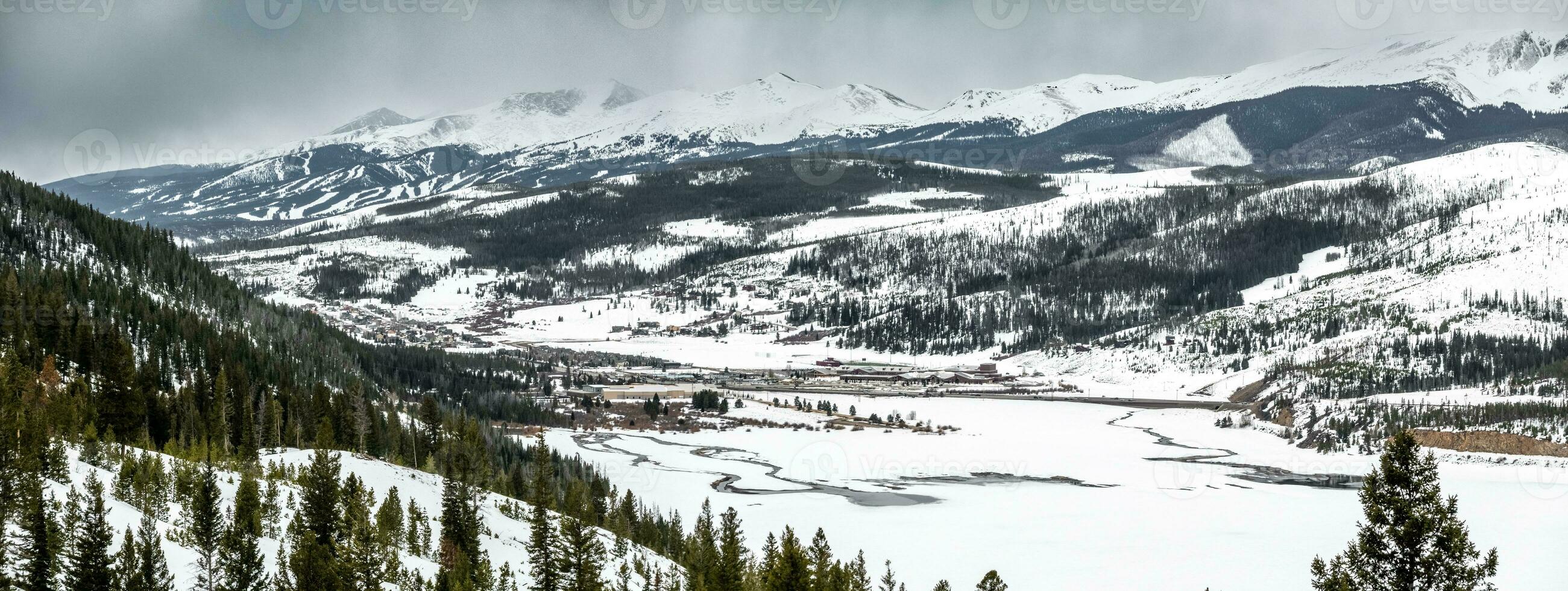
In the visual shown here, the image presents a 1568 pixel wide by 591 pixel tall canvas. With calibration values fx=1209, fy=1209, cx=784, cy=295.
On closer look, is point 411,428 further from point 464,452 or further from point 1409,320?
point 1409,320

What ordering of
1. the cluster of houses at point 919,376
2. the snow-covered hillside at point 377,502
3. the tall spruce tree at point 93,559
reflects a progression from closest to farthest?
the tall spruce tree at point 93,559 < the snow-covered hillside at point 377,502 < the cluster of houses at point 919,376

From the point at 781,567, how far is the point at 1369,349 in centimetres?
14092

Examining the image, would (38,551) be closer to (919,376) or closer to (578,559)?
(578,559)

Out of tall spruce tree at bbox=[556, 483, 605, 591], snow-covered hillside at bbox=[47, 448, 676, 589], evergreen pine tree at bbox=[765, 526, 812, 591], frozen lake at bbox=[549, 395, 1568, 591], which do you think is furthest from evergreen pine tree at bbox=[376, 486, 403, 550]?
frozen lake at bbox=[549, 395, 1568, 591]

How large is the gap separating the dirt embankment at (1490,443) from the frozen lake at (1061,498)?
12.5 ft

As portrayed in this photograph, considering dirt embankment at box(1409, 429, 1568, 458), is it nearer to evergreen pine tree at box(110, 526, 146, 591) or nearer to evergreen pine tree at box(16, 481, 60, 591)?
evergreen pine tree at box(110, 526, 146, 591)

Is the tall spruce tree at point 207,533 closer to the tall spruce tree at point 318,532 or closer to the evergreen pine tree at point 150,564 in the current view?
the evergreen pine tree at point 150,564

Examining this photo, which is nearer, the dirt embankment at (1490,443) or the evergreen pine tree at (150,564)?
the evergreen pine tree at (150,564)

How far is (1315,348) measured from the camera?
536 feet

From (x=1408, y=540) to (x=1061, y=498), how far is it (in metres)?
63.5

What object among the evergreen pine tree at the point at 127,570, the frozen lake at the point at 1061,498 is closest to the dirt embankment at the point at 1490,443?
the frozen lake at the point at 1061,498

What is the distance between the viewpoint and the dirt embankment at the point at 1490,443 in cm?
10275

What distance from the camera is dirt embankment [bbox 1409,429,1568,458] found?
103 metres

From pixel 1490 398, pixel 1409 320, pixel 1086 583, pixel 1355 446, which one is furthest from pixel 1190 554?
pixel 1409 320
